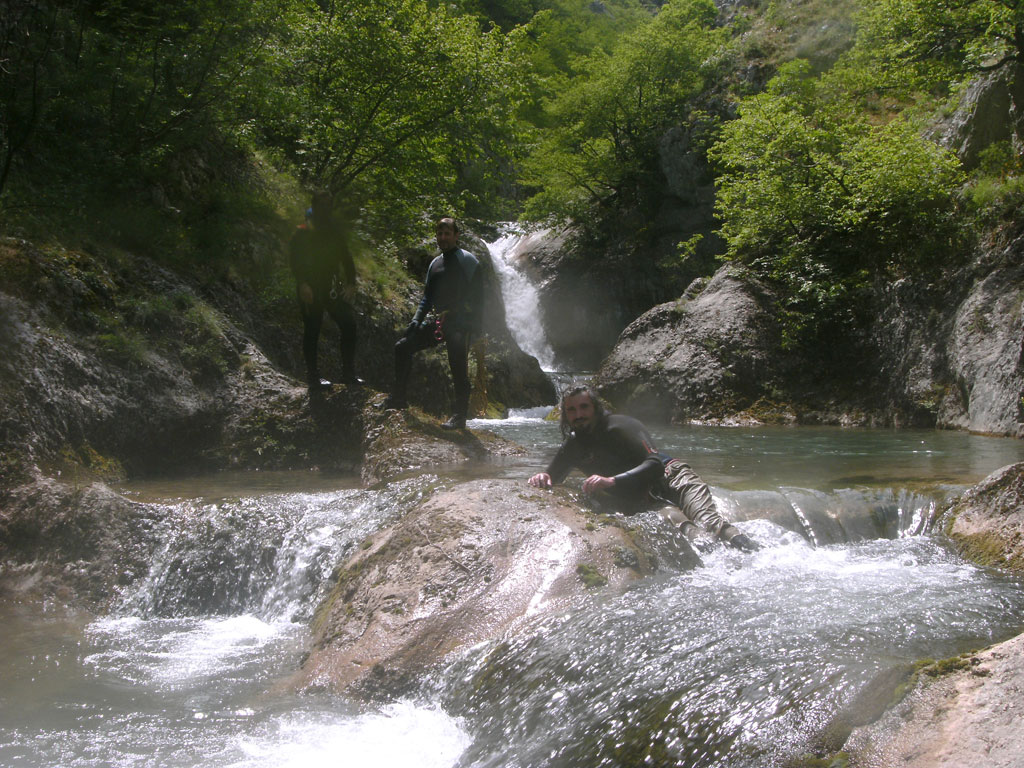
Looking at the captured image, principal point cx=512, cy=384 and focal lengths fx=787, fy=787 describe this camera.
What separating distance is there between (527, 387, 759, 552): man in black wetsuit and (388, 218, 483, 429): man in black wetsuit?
A: 2.19 meters

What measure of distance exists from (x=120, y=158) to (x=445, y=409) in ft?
16.9

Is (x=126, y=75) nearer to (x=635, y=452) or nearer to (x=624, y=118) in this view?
(x=635, y=452)

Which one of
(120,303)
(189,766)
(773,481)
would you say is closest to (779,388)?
(773,481)

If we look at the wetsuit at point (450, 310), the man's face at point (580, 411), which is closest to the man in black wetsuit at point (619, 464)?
A: the man's face at point (580, 411)

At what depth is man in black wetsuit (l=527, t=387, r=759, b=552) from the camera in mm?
5667

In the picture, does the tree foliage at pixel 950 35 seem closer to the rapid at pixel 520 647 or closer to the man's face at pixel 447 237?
the rapid at pixel 520 647

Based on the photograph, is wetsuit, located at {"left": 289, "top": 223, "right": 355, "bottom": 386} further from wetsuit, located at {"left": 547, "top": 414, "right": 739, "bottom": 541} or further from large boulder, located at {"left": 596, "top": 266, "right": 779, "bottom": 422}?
large boulder, located at {"left": 596, "top": 266, "right": 779, "bottom": 422}

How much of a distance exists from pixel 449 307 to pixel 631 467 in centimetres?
279

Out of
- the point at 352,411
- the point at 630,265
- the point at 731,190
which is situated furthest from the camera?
the point at 630,265

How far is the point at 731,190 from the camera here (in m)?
16.2

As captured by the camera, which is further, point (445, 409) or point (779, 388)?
point (779, 388)

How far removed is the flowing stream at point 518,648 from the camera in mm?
2934

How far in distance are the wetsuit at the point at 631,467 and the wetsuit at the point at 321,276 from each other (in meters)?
3.40

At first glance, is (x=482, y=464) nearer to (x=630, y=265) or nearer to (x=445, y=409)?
(x=445, y=409)
